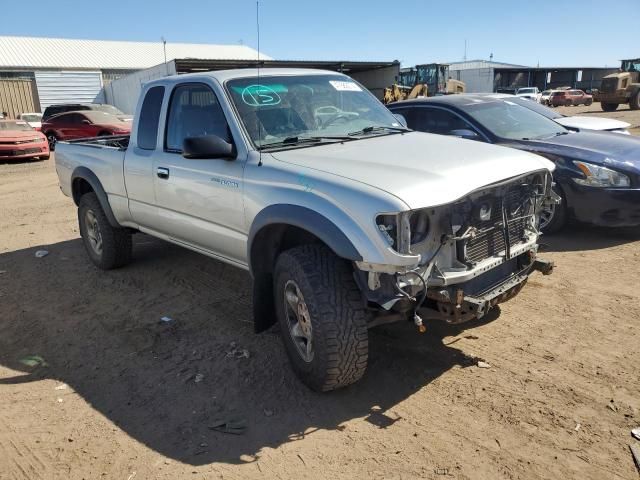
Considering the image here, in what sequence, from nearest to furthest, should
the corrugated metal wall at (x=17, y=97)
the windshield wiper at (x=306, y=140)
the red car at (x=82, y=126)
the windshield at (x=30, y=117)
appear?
1. the windshield wiper at (x=306, y=140)
2. the red car at (x=82, y=126)
3. the windshield at (x=30, y=117)
4. the corrugated metal wall at (x=17, y=97)

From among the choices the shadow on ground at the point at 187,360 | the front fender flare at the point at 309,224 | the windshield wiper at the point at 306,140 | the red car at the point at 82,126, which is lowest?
the shadow on ground at the point at 187,360

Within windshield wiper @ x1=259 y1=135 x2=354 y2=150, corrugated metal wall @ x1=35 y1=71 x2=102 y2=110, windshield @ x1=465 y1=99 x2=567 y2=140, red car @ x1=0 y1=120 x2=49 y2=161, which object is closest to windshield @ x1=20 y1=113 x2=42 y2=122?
red car @ x1=0 y1=120 x2=49 y2=161

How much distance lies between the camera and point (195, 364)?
4035 mm

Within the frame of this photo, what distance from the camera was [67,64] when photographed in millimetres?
40188

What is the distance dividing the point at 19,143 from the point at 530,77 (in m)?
60.5

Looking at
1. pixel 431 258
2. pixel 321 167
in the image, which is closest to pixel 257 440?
pixel 431 258

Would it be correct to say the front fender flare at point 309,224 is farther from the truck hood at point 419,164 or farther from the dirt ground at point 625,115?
the dirt ground at point 625,115

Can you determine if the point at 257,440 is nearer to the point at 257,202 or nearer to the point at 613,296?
the point at 257,202

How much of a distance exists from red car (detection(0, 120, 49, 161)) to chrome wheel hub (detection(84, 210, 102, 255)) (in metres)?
13.0

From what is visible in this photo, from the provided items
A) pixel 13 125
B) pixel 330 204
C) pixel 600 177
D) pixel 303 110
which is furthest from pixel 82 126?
pixel 330 204

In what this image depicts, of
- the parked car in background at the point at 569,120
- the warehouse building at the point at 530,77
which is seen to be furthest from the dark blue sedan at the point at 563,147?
the warehouse building at the point at 530,77

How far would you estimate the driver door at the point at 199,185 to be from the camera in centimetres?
402

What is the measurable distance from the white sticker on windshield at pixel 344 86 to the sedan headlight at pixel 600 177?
289cm

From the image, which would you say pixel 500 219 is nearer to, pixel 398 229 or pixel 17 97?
pixel 398 229
